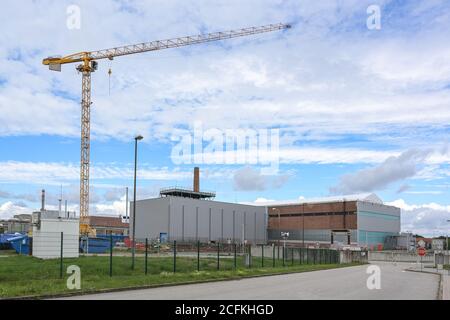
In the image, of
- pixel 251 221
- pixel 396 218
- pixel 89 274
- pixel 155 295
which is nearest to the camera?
pixel 155 295

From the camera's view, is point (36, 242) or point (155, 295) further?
point (36, 242)

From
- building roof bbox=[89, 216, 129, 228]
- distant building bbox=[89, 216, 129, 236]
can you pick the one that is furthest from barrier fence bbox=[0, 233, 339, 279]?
building roof bbox=[89, 216, 129, 228]

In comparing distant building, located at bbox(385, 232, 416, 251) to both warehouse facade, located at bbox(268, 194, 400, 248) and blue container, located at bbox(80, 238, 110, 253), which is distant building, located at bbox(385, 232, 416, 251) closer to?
warehouse facade, located at bbox(268, 194, 400, 248)

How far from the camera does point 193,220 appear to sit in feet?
367

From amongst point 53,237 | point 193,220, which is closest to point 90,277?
point 53,237

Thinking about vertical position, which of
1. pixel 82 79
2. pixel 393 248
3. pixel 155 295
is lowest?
pixel 393 248

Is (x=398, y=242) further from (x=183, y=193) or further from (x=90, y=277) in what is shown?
(x=90, y=277)

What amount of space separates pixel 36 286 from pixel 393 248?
12011cm

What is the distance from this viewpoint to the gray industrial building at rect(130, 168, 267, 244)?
108 meters

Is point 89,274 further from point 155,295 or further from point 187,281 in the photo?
point 155,295

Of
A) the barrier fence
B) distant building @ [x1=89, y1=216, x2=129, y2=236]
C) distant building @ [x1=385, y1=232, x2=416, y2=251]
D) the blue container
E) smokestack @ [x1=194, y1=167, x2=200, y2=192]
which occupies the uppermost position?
smokestack @ [x1=194, y1=167, x2=200, y2=192]

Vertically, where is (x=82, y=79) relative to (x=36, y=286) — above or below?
above
